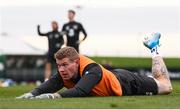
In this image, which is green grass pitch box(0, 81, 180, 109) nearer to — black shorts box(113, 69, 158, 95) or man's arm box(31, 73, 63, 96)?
black shorts box(113, 69, 158, 95)

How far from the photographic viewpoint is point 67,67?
1040cm

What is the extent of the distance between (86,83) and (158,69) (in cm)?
189

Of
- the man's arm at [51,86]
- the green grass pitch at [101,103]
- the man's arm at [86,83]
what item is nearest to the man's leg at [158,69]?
the green grass pitch at [101,103]

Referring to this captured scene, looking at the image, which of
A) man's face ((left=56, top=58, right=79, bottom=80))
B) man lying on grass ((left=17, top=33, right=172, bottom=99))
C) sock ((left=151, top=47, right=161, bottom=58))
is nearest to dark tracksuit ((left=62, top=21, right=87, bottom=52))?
sock ((left=151, top=47, right=161, bottom=58))

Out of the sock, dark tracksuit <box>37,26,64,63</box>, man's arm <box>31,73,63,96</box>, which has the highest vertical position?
the sock

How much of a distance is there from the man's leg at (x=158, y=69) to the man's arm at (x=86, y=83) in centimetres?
130

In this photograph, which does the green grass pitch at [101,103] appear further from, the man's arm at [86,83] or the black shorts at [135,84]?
the black shorts at [135,84]

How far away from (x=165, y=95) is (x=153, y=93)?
0.17 m

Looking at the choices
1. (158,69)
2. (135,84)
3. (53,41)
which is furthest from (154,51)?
(53,41)

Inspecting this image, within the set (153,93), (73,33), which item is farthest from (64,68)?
(73,33)

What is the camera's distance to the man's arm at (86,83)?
33.9 feet

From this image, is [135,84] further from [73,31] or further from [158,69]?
[73,31]

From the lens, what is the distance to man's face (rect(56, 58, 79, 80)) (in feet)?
34.0

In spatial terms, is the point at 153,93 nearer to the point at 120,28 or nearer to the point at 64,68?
the point at 64,68
